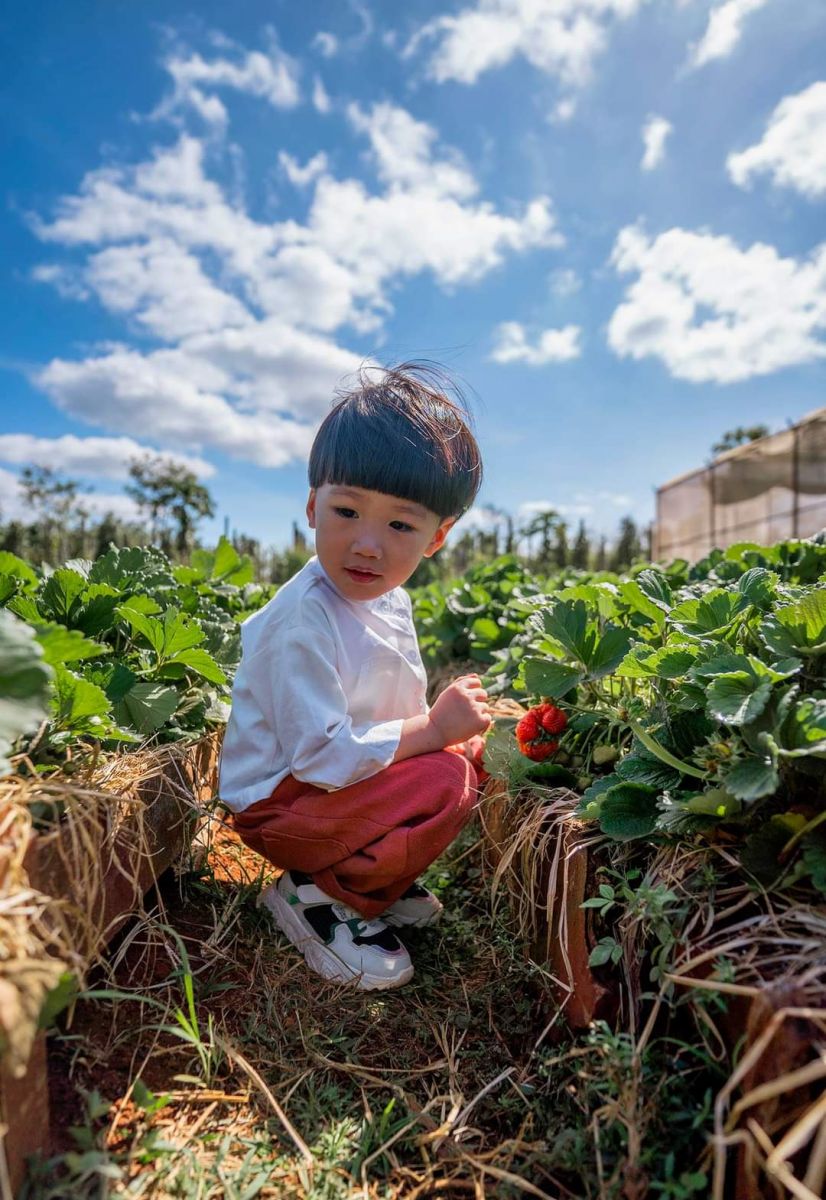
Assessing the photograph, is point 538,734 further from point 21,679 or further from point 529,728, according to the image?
point 21,679

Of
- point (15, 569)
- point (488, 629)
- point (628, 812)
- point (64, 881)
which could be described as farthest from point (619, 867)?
point (488, 629)

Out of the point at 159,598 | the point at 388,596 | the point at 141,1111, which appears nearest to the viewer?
the point at 141,1111

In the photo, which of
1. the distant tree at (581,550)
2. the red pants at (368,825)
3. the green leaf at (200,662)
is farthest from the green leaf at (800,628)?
the distant tree at (581,550)

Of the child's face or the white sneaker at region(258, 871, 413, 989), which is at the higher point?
the child's face

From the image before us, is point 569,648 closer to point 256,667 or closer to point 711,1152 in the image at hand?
point 256,667

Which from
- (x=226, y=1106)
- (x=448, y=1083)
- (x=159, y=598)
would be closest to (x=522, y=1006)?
(x=448, y=1083)

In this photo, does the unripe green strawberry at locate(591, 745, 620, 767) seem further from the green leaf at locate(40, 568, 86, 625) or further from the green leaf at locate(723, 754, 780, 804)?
the green leaf at locate(40, 568, 86, 625)

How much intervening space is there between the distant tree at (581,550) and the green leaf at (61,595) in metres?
20.5

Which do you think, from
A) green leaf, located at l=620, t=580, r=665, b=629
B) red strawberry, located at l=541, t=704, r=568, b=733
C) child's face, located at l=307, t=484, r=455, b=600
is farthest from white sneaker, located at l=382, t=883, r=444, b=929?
green leaf, located at l=620, t=580, r=665, b=629

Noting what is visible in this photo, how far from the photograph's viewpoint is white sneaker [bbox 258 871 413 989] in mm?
1454

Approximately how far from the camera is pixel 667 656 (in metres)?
1.28

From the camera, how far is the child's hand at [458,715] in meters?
1.54

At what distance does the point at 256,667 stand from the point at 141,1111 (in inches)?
31.4

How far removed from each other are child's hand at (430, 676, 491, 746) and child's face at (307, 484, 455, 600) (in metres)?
0.28
